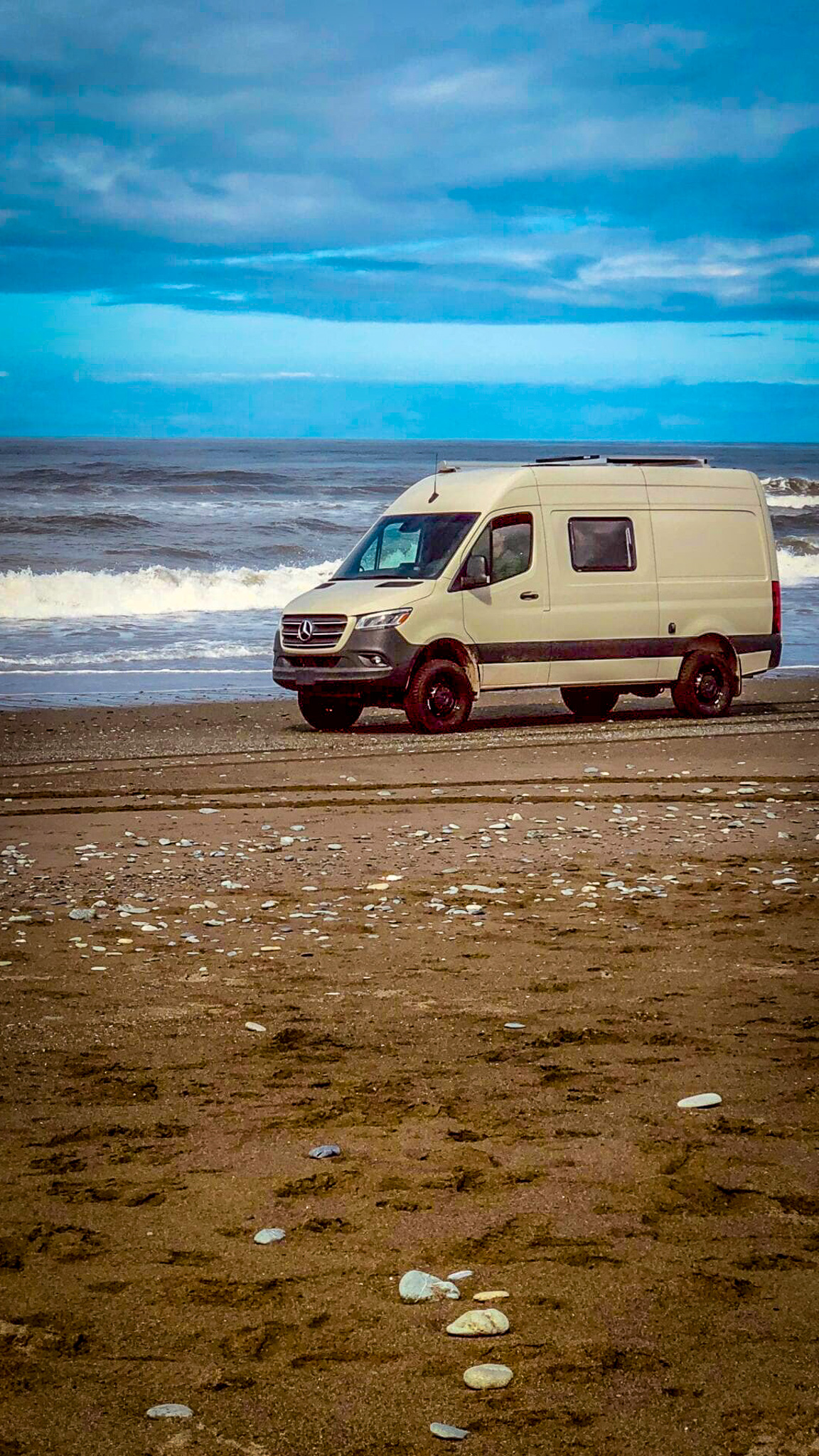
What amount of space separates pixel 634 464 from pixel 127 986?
11.6 m

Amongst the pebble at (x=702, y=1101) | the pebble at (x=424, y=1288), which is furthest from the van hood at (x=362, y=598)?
the pebble at (x=424, y=1288)

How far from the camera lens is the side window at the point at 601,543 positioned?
1653 cm

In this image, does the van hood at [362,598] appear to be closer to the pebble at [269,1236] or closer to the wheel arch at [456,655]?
the wheel arch at [456,655]

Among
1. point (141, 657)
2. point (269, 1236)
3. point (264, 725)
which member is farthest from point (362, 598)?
point (269, 1236)

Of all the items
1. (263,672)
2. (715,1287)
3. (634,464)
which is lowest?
(715,1287)

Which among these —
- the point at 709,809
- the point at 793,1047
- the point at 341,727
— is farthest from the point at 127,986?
the point at 341,727

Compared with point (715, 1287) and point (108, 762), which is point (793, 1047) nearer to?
point (715, 1287)

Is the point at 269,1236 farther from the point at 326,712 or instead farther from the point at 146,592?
the point at 146,592

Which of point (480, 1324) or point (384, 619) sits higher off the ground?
point (384, 619)

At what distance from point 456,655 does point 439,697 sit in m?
0.45

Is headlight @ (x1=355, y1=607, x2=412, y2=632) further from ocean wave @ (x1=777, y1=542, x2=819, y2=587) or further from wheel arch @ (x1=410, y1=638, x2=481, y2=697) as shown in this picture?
ocean wave @ (x1=777, y1=542, x2=819, y2=587)

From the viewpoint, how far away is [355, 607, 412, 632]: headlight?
15.4 m

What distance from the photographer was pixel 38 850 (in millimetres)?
9953

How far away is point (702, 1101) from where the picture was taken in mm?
5340
